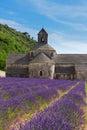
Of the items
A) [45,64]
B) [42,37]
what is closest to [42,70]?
[45,64]

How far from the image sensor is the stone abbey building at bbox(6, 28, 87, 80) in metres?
54.7

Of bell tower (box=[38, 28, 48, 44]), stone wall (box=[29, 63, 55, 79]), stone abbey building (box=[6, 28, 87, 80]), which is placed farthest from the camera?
bell tower (box=[38, 28, 48, 44])

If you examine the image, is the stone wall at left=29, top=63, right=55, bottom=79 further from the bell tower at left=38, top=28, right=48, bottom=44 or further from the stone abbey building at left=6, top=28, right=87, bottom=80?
the bell tower at left=38, top=28, right=48, bottom=44

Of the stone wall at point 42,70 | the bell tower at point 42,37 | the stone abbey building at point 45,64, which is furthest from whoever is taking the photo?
the bell tower at point 42,37

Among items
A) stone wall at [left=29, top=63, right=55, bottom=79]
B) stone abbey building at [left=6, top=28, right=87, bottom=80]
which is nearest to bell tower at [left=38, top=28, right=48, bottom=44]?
stone abbey building at [left=6, top=28, right=87, bottom=80]

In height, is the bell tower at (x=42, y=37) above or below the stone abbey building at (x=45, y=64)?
above

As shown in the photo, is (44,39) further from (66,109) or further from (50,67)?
(66,109)

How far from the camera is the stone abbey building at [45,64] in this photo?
179 ft

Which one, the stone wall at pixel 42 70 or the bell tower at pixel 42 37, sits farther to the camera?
the bell tower at pixel 42 37

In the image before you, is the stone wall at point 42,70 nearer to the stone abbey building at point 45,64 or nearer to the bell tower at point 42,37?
the stone abbey building at point 45,64

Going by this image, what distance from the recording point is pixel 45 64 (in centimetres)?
5447

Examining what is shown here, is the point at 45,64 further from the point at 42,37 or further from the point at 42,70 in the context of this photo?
the point at 42,37

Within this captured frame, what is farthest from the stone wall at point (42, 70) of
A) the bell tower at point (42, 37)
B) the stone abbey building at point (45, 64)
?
the bell tower at point (42, 37)

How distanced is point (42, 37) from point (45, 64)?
8.75 metres
